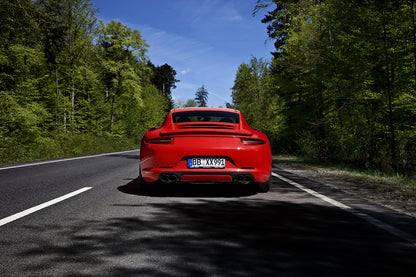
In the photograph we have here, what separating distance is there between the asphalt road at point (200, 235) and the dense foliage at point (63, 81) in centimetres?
1162

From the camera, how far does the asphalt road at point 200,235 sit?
8.25ft

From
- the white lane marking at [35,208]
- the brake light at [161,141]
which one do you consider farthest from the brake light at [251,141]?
the white lane marking at [35,208]

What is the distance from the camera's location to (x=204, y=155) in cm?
523

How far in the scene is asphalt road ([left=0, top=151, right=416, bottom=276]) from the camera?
8.25 ft

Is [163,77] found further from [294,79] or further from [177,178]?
[177,178]

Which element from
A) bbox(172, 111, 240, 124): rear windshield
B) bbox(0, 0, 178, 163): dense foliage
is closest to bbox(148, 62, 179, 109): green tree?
bbox(0, 0, 178, 163): dense foliage

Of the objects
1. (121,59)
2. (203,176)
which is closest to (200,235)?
(203,176)

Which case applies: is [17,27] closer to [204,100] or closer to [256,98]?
[256,98]

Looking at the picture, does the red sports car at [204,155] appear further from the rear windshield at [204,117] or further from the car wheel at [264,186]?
A: the rear windshield at [204,117]

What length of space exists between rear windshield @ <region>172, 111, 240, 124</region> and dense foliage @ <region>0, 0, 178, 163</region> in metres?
10.9

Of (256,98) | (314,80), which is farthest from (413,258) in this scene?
(256,98)

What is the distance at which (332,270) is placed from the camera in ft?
8.13

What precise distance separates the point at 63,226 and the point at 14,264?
3.71 ft

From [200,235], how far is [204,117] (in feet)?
10.8
